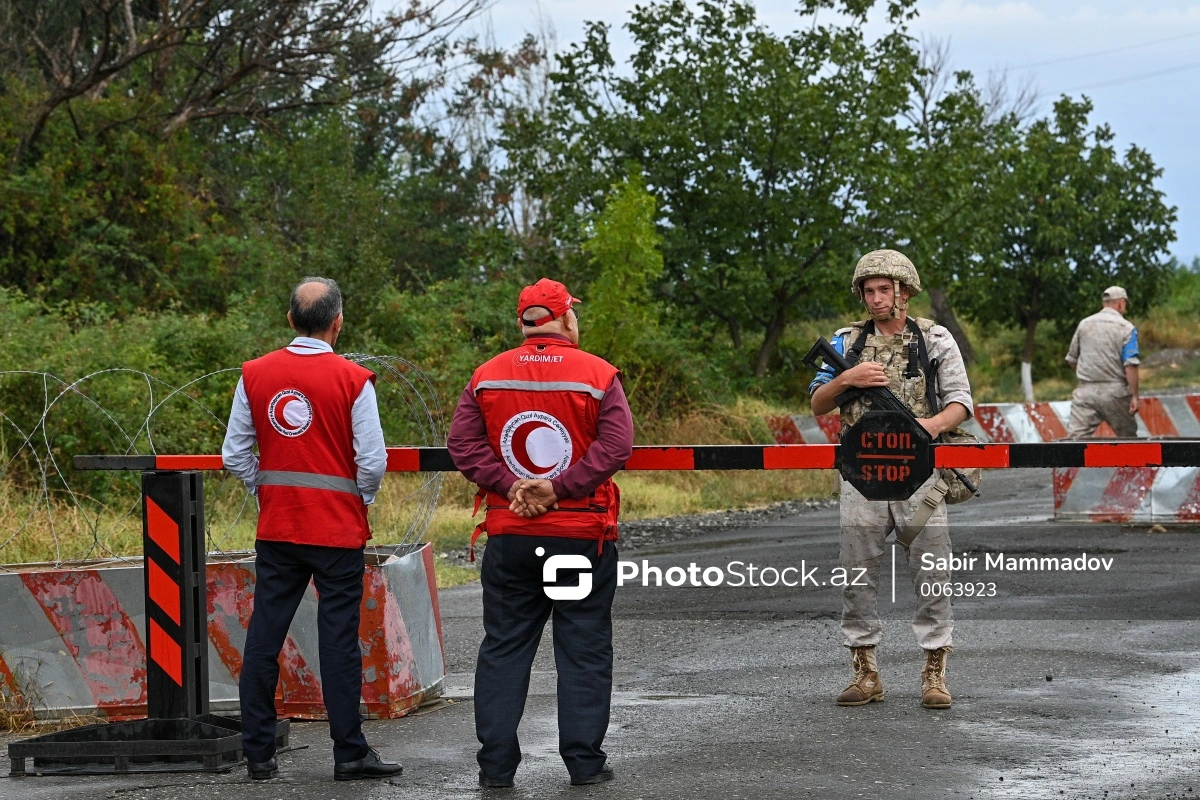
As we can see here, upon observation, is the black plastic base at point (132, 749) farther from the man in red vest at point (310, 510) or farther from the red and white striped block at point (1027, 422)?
the red and white striped block at point (1027, 422)

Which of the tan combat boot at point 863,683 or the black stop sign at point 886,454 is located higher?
the black stop sign at point 886,454

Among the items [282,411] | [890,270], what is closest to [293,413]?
[282,411]

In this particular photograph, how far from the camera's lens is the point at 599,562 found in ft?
18.7

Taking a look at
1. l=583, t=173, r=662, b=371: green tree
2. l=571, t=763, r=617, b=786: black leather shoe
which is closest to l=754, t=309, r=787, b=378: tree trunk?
l=583, t=173, r=662, b=371: green tree

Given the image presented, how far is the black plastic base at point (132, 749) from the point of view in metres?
6.03

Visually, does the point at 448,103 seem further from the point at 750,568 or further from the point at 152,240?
the point at 750,568

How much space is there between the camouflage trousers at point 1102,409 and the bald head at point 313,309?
1025 centimetres

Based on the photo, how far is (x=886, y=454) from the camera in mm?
6219

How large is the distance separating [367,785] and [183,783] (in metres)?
0.75

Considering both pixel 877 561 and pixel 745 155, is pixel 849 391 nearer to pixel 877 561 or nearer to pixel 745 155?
pixel 877 561

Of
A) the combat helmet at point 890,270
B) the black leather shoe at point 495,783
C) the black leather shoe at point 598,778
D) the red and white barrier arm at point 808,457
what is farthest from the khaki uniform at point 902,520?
the black leather shoe at point 495,783

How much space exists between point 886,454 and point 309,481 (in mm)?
2302

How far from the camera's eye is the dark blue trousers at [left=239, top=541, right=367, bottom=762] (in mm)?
5820

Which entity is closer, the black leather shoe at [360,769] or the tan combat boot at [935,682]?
the black leather shoe at [360,769]
